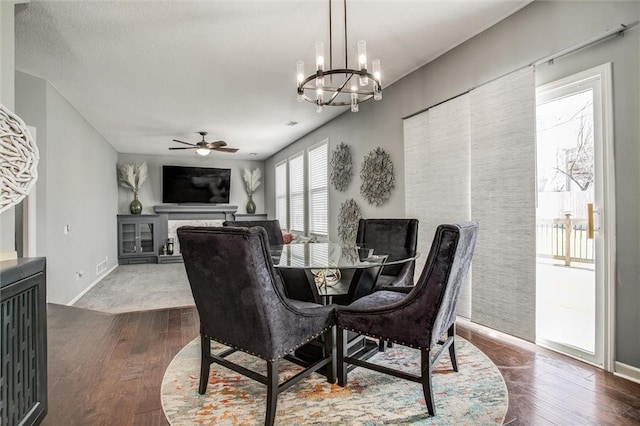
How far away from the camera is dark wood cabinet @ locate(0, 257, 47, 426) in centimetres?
121

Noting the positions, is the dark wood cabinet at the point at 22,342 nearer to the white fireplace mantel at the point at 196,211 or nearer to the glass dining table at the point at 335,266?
the glass dining table at the point at 335,266

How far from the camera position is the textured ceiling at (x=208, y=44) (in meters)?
2.42


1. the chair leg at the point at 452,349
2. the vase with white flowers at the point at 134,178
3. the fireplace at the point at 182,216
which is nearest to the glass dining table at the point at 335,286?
the chair leg at the point at 452,349

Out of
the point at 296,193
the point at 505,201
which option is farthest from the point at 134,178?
the point at 505,201

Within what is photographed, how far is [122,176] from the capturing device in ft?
25.2

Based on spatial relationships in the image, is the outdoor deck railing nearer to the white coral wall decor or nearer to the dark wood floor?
the dark wood floor

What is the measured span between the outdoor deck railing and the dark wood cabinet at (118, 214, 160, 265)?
7.59 metres

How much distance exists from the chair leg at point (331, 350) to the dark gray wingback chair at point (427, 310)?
0.26 feet

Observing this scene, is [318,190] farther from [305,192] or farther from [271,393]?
[271,393]

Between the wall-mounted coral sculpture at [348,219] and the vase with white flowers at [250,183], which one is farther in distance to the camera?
the vase with white flowers at [250,183]

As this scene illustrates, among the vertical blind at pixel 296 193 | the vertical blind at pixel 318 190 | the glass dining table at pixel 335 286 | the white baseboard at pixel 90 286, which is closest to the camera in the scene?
the glass dining table at pixel 335 286

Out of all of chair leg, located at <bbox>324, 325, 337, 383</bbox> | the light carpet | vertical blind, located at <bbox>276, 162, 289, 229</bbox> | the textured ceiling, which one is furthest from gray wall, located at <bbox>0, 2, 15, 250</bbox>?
vertical blind, located at <bbox>276, 162, 289, 229</bbox>

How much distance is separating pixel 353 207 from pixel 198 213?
5.08m

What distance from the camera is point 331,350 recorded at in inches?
78.4
